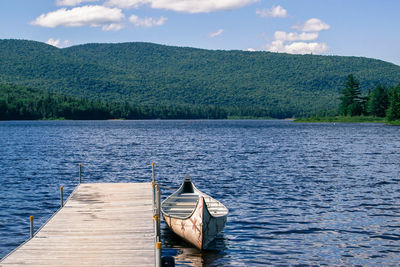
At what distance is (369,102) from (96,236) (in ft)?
571

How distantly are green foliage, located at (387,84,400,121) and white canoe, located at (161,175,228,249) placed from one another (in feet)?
449

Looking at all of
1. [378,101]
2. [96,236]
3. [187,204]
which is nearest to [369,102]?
[378,101]

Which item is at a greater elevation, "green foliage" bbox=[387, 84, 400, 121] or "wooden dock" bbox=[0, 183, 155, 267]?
"green foliage" bbox=[387, 84, 400, 121]

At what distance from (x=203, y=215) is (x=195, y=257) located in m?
1.77

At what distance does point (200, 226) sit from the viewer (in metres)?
18.8

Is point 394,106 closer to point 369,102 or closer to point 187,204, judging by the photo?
point 369,102

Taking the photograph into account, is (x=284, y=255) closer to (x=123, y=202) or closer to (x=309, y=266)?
(x=309, y=266)

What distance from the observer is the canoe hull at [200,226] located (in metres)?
18.7

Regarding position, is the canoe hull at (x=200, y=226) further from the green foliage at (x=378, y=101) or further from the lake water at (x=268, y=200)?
the green foliage at (x=378, y=101)

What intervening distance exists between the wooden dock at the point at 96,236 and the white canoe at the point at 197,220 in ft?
3.32

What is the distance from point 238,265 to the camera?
1805cm

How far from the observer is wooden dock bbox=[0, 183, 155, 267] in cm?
1479

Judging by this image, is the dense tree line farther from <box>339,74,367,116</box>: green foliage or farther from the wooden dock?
the wooden dock

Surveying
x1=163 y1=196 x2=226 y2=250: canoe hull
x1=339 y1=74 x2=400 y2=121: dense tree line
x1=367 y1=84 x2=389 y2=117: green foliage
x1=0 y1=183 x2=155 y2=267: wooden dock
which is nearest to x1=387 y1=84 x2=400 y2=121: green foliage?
x1=339 y1=74 x2=400 y2=121: dense tree line
